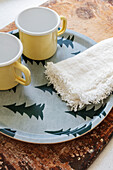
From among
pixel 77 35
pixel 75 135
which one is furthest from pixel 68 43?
pixel 75 135

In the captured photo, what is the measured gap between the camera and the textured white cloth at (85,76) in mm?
585

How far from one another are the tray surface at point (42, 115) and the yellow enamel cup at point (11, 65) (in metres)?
0.03

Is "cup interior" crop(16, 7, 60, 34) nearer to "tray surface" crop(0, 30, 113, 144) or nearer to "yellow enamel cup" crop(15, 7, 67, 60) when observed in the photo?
"yellow enamel cup" crop(15, 7, 67, 60)

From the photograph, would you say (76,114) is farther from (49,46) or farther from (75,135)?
(49,46)

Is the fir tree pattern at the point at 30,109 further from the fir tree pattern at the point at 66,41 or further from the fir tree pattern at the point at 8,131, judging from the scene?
the fir tree pattern at the point at 66,41

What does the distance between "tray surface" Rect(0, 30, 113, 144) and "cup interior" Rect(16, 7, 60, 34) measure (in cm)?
17

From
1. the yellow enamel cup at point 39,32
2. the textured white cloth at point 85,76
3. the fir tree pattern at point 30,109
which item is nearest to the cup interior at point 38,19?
the yellow enamel cup at point 39,32

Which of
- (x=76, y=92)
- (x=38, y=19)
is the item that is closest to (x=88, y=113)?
(x=76, y=92)

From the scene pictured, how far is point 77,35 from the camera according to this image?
765 millimetres

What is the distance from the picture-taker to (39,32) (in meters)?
0.67

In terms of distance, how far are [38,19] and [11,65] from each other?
0.77 ft

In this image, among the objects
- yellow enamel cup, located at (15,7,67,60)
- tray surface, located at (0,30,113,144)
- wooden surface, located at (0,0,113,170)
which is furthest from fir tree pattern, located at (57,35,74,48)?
wooden surface, located at (0,0,113,170)

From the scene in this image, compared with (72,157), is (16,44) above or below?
above

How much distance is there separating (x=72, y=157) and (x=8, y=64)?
0.86 feet
